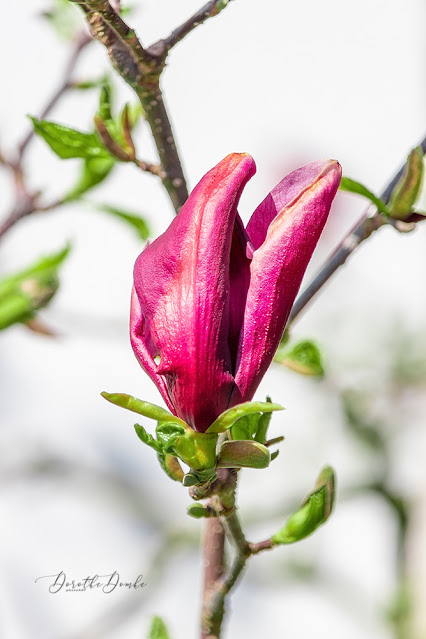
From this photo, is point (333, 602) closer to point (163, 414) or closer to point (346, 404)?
point (346, 404)

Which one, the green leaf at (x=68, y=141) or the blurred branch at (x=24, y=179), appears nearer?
the green leaf at (x=68, y=141)

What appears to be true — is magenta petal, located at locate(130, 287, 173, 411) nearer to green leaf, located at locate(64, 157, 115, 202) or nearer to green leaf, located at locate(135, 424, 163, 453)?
green leaf, located at locate(135, 424, 163, 453)

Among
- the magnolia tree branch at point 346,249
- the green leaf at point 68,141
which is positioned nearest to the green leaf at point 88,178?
the green leaf at point 68,141

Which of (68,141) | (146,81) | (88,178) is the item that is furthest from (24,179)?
(146,81)

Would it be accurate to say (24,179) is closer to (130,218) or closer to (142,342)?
(130,218)

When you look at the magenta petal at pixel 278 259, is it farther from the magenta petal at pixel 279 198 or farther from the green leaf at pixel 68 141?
the green leaf at pixel 68 141

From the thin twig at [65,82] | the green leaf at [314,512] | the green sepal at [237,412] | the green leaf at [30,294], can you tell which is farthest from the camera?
the thin twig at [65,82]

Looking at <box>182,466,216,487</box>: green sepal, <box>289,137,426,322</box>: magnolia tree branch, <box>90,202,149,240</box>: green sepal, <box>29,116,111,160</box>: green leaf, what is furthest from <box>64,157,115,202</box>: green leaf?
<box>182,466,216,487</box>: green sepal

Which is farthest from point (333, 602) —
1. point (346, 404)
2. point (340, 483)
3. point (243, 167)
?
point (243, 167)
